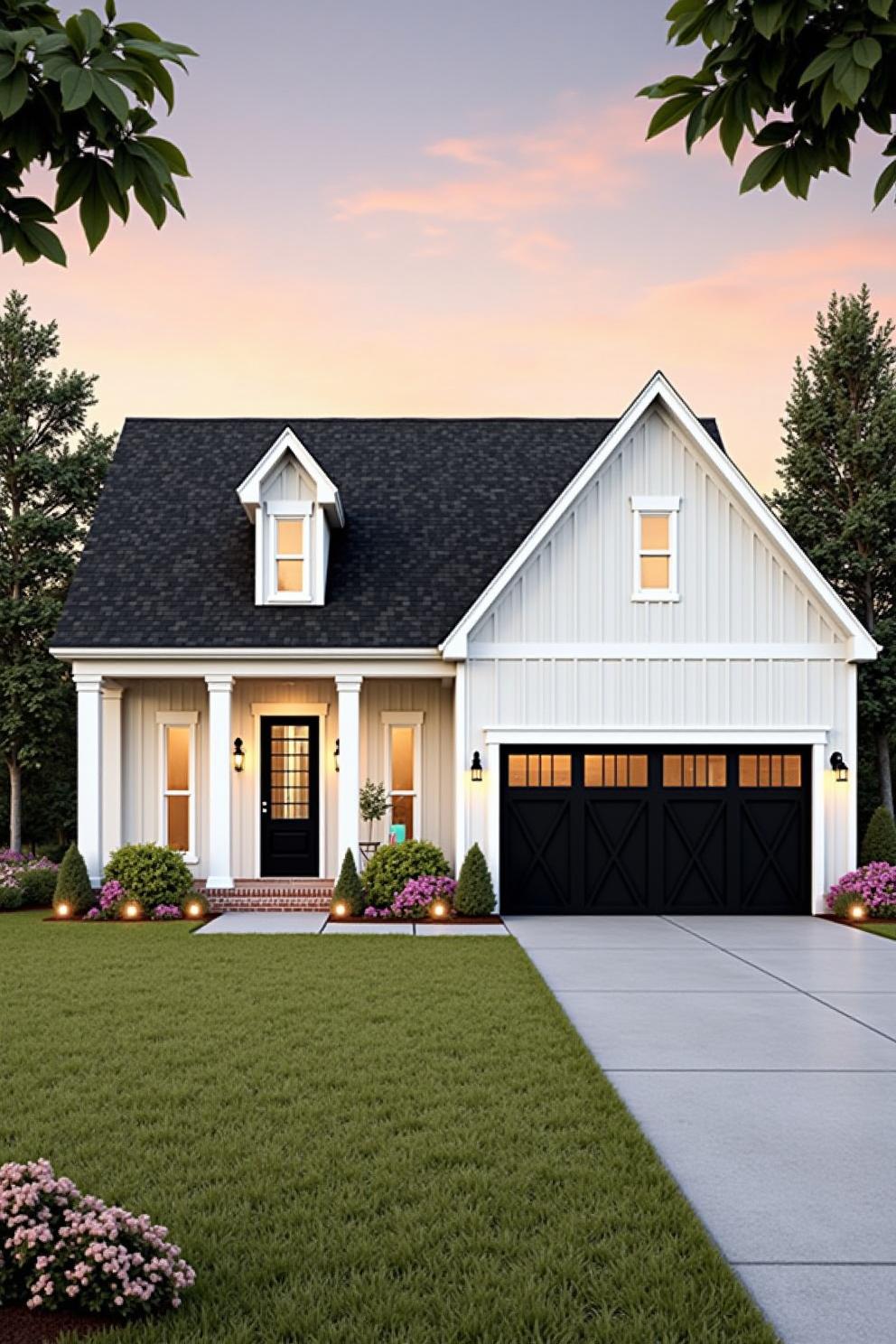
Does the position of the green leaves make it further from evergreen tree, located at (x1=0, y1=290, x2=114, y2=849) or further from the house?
evergreen tree, located at (x1=0, y1=290, x2=114, y2=849)

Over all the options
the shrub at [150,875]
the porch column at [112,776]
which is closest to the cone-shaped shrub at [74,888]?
the shrub at [150,875]

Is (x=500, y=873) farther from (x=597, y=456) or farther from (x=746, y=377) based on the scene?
(x=746, y=377)

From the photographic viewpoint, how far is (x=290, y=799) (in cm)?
1884

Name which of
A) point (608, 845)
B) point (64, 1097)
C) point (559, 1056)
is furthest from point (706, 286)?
point (64, 1097)

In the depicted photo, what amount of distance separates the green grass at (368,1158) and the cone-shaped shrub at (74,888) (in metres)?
5.77

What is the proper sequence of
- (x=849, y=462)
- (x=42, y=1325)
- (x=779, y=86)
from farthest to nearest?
(x=849, y=462), (x=42, y=1325), (x=779, y=86)

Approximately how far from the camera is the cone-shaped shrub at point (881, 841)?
57.5ft

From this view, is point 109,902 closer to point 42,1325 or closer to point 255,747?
point 255,747

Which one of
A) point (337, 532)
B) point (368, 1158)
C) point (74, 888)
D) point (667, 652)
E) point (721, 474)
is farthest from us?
point (337, 532)

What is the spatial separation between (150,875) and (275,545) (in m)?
Result: 5.79

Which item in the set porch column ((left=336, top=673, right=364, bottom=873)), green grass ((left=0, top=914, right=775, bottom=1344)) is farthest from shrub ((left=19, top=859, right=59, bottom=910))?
green grass ((left=0, top=914, right=775, bottom=1344))

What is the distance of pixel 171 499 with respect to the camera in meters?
20.0

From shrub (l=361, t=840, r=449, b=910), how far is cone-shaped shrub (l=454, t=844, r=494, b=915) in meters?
0.55

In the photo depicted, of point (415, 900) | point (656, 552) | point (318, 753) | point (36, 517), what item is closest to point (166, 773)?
point (318, 753)
